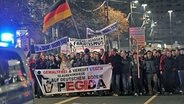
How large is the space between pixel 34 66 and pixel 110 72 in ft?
10.2

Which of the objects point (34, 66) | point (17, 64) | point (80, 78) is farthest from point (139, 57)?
point (17, 64)

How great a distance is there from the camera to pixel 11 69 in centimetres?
782

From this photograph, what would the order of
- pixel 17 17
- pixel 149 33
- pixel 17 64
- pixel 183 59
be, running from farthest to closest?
pixel 149 33, pixel 17 17, pixel 183 59, pixel 17 64

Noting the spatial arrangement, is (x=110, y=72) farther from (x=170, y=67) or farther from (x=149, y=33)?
(x=149, y=33)

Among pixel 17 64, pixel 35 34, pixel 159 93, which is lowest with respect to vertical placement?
pixel 159 93

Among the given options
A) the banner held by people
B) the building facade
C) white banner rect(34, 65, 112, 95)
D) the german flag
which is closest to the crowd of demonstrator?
white banner rect(34, 65, 112, 95)

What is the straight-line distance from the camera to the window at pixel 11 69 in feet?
24.6

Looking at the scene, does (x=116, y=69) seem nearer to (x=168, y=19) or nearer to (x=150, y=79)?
(x=150, y=79)

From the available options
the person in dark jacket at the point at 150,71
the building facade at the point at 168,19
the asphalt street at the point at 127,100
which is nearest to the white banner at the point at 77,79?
the asphalt street at the point at 127,100

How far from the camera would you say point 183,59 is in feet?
60.9

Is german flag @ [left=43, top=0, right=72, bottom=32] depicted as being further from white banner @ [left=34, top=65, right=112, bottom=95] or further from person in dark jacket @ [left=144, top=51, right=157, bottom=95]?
person in dark jacket @ [left=144, top=51, right=157, bottom=95]

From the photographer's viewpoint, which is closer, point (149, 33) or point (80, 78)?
point (80, 78)

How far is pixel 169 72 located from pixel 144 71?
0.96m

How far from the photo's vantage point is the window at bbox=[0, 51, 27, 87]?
7490 millimetres
